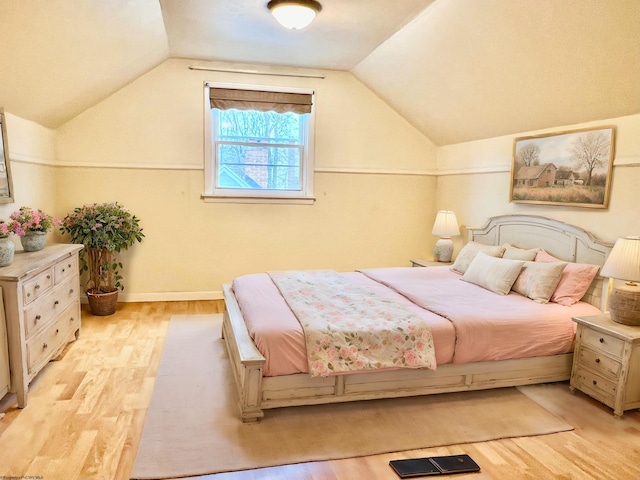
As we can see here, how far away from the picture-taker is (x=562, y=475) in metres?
2.14

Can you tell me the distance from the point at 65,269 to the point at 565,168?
4.01 m

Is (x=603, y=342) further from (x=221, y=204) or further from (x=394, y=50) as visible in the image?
(x=221, y=204)

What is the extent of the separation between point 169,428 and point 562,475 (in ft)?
6.60

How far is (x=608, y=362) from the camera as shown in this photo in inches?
106

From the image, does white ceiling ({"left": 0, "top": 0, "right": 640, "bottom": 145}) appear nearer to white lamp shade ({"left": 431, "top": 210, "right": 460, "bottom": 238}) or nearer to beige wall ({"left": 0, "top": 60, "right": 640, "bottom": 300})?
beige wall ({"left": 0, "top": 60, "right": 640, "bottom": 300})

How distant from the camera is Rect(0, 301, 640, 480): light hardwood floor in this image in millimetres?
2123

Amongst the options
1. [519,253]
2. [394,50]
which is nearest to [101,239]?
[394,50]

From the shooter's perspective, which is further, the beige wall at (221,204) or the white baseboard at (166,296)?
the white baseboard at (166,296)

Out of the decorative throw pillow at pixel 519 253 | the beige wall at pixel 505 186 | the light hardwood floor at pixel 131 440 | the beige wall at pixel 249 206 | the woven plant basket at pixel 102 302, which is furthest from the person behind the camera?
the beige wall at pixel 249 206

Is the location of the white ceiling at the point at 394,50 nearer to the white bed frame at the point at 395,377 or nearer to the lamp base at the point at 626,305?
the white bed frame at the point at 395,377

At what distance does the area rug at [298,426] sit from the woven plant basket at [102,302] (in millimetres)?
1632

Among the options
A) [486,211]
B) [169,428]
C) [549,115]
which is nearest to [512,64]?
[549,115]

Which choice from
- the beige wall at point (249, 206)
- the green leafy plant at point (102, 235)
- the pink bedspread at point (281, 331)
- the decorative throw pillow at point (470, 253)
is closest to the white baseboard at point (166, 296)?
the beige wall at point (249, 206)

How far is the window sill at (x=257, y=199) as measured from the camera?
493cm
